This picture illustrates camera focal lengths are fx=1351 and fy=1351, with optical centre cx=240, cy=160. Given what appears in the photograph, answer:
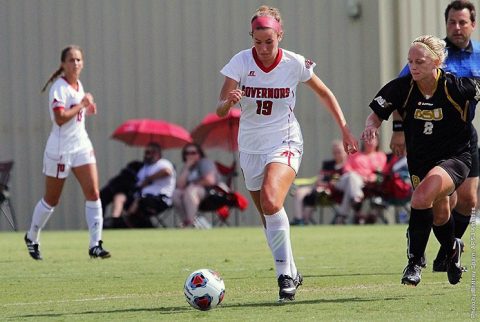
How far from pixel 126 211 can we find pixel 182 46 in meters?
4.41

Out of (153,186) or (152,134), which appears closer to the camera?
(153,186)

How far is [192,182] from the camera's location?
2241 centimetres

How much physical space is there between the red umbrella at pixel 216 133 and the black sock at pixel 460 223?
1260cm

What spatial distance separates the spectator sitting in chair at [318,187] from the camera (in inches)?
887

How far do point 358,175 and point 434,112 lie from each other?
1295 cm

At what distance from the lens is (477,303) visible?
8.41m

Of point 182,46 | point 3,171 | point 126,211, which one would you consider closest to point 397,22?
point 182,46

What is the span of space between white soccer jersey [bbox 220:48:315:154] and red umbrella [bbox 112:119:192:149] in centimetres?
1407

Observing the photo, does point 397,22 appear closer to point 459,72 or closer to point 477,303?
point 459,72

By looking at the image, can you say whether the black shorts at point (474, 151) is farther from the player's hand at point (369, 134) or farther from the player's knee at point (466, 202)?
the player's hand at point (369, 134)

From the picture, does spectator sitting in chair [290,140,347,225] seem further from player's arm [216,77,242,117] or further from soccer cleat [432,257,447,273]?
player's arm [216,77,242,117]

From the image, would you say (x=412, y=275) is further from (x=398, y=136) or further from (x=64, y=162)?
(x=64, y=162)

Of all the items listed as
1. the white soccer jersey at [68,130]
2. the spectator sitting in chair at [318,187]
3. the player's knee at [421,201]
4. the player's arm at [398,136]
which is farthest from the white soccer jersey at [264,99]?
the spectator sitting in chair at [318,187]

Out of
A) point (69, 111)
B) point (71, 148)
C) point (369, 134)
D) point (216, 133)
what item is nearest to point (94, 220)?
point (71, 148)
